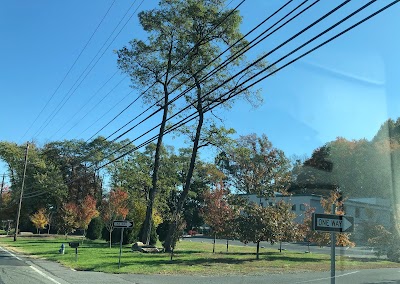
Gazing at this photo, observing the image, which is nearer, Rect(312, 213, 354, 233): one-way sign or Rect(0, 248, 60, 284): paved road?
Rect(312, 213, 354, 233): one-way sign

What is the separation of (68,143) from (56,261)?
53.6 meters

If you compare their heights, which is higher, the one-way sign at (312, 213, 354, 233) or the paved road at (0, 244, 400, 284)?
the one-way sign at (312, 213, 354, 233)

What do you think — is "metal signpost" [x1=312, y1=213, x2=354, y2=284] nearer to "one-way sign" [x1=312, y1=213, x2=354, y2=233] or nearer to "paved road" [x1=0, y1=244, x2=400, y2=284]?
"one-way sign" [x1=312, y1=213, x2=354, y2=233]

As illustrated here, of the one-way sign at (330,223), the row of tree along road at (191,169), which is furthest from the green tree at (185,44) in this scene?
the one-way sign at (330,223)

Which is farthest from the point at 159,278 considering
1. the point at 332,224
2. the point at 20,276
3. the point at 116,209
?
the point at 116,209

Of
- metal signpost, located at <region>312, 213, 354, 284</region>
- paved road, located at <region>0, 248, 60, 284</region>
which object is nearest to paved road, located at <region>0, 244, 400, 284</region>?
paved road, located at <region>0, 248, 60, 284</region>

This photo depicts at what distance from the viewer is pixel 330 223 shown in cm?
896

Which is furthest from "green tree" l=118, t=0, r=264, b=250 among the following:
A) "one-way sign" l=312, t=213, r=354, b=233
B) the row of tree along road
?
"one-way sign" l=312, t=213, r=354, b=233

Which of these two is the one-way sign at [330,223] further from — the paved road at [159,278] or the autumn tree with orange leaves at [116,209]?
the autumn tree with orange leaves at [116,209]

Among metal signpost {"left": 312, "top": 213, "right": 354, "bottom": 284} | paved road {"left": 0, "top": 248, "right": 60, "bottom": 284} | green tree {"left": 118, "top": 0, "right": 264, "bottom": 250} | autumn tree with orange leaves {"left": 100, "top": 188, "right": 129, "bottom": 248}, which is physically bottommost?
paved road {"left": 0, "top": 248, "right": 60, "bottom": 284}

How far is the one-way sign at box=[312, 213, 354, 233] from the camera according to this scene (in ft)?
29.2

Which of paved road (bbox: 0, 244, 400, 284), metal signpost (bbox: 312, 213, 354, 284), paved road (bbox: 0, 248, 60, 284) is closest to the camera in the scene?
metal signpost (bbox: 312, 213, 354, 284)

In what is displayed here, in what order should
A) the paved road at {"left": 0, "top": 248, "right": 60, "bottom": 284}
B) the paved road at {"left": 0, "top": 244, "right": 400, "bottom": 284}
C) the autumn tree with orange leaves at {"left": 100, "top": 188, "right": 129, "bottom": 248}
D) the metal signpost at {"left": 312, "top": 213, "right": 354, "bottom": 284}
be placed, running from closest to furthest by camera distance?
the metal signpost at {"left": 312, "top": 213, "right": 354, "bottom": 284} < the paved road at {"left": 0, "top": 248, "right": 60, "bottom": 284} < the paved road at {"left": 0, "top": 244, "right": 400, "bottom": 284} < the autumn tree with orange leaves at {"left": 100, "top": 188, "right": 129, "bottom": 248}

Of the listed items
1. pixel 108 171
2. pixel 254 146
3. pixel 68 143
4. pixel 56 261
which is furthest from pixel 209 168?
pixel 56 261
